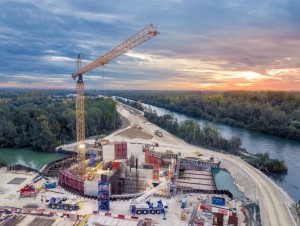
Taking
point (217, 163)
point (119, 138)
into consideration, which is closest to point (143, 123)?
point (119, 138)

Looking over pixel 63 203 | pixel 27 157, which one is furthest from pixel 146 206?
pixel 27 157

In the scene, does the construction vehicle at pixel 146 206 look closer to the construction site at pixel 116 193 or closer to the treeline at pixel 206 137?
the construction site at pixel 116 193

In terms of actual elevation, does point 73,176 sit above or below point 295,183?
above

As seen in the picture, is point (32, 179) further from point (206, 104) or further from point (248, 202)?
point (206, 104)

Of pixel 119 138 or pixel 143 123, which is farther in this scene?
pixel 143 123

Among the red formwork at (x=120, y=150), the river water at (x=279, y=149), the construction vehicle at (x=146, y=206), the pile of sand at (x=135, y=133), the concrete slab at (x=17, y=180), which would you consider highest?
the red formwork at (x=120, y=150)

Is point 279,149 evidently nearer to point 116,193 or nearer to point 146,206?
point 116,193

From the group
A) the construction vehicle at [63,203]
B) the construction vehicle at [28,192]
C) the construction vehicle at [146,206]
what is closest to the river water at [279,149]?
the construction vehicle at [146,206]
